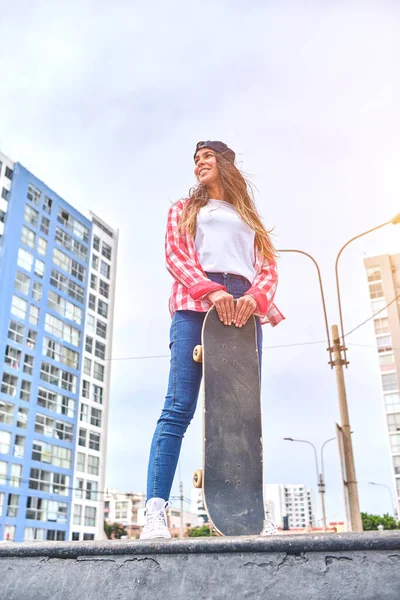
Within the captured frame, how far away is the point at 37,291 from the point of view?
153 feet

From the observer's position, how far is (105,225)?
58188mm

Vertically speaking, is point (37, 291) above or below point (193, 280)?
above

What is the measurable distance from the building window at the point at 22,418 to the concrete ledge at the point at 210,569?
43432mm

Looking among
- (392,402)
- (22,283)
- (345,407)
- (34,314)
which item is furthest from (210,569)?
(392,402)

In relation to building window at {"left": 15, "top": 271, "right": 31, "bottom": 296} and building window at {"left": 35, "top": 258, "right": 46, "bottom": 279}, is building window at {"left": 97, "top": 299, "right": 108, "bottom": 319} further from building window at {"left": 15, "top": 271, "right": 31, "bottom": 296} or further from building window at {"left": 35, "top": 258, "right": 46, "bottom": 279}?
building window at {"left": 15, "top": 271, "right": 31, "bottom": 296}

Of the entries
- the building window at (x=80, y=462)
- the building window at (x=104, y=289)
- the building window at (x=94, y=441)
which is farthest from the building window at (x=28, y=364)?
the building window at (x=104, y=289)

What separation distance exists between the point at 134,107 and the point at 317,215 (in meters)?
7.14

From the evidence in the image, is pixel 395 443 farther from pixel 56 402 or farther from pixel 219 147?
pixel 219 147

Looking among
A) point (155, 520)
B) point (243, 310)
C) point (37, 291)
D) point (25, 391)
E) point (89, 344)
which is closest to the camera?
point (155, 520)

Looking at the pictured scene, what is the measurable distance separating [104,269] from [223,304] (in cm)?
5482

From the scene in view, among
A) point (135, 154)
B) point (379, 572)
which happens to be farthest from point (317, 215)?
point (379, 572)

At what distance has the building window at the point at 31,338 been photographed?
4484cm

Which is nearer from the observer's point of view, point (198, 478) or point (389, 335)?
point (198, 478)

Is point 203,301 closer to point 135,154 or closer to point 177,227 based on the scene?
point 177,227
